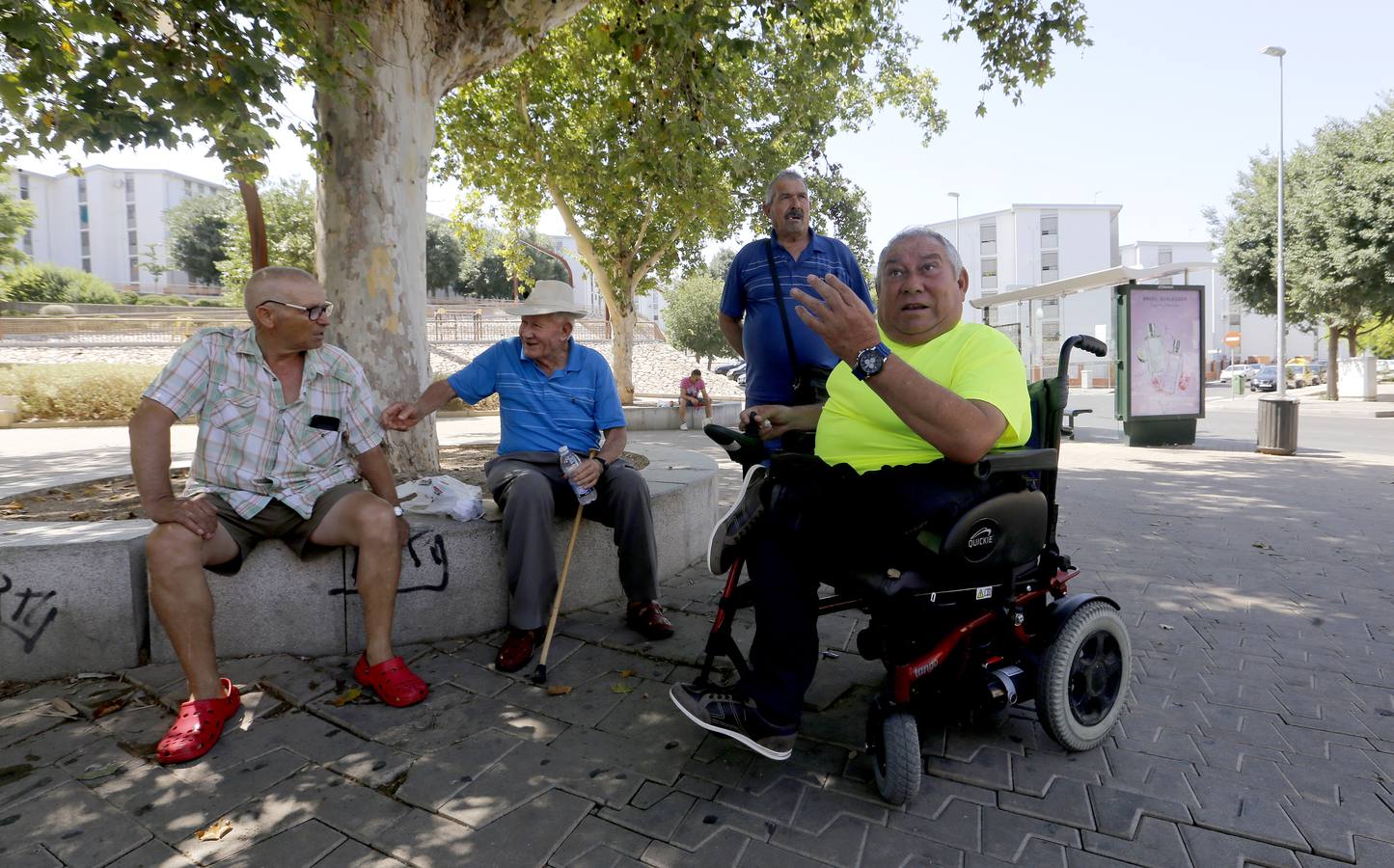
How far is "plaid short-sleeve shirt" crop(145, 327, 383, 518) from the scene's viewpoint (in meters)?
3.07

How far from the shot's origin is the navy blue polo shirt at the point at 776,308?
3.66 metres

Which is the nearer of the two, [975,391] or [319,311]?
[975,391]

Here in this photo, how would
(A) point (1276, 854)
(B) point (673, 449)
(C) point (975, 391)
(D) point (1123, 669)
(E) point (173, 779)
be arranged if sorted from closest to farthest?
(A) point (1276, 854)
(C) point (975, 391)
(E) point (173, 779)
(D) point (1123, 669)
(B) point (673, 449)

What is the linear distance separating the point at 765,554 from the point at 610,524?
1.57 metres

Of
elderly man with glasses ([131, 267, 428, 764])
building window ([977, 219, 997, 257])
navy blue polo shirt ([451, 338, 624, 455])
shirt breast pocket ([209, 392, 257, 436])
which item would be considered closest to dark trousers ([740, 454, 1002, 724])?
elderly man with glasses ([131, 267, 428, 764])

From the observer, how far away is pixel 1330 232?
21469mm

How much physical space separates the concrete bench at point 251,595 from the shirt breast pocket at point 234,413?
1.86 ft

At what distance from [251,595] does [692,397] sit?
13020 millimetres

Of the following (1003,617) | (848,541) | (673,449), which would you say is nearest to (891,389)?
(848,541)

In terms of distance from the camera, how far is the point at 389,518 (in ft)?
10.4

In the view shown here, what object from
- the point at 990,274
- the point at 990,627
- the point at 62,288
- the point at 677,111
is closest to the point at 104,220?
the point at 62,288

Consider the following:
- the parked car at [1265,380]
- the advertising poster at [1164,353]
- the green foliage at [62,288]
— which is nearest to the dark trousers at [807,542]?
the advertising poster at [1164,353]

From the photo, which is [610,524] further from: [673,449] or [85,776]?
[673,449]

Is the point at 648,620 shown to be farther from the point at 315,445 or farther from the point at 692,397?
the point at 692,397
